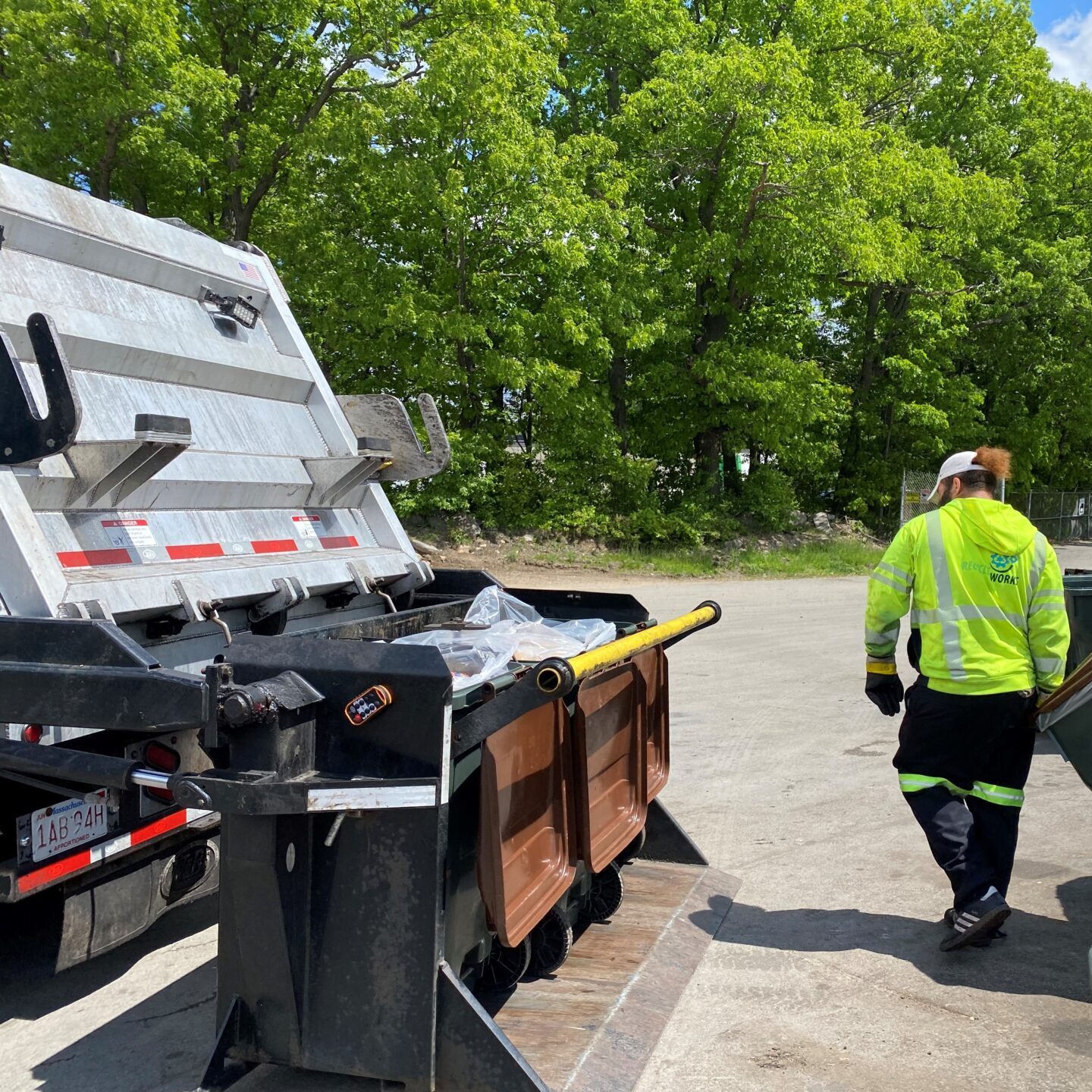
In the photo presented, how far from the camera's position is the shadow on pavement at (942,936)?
3742 millimetres

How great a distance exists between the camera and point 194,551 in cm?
419

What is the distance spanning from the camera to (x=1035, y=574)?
396 cm

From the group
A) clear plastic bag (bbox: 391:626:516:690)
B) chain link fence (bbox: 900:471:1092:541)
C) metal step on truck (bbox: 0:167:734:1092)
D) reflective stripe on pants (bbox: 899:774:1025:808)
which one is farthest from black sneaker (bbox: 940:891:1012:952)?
chain link fence (bbox: 900:471:1092:541)

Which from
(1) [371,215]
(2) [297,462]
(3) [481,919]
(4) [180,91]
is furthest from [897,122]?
(3) [481,919]

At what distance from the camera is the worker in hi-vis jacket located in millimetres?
3893

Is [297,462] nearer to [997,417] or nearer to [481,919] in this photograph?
[481,919]

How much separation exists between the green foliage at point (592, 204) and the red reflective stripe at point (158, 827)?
49.3ft

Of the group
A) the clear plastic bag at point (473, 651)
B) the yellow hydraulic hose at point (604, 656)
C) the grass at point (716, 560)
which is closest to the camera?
the yellow hydraulic hose at point (604, 656)

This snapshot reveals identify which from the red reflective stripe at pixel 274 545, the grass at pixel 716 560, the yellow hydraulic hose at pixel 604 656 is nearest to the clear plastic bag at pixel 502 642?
the yellow hydraulic hose at pixel 604 656

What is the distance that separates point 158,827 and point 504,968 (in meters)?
1.18

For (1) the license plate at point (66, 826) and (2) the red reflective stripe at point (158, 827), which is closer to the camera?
(1) the license plate at point (66, 826)

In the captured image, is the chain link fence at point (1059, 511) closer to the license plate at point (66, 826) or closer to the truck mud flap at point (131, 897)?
the truck mud flap at point (131, 897)

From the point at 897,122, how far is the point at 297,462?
79.7 feet

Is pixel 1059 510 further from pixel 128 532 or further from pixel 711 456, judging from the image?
pixel 128 532
